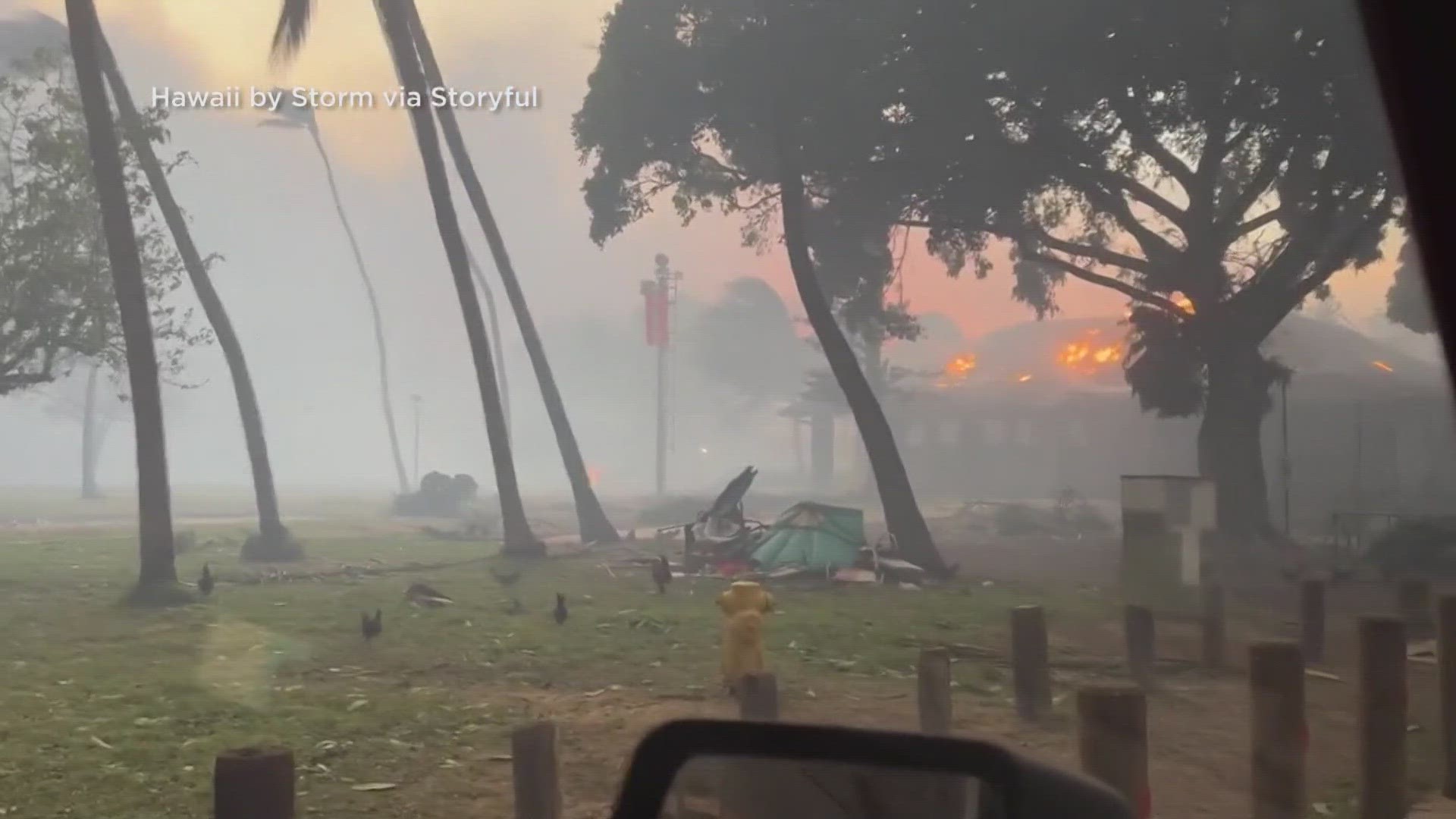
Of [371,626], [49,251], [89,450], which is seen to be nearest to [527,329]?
[49,251]

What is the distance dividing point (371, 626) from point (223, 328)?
908 centimetres

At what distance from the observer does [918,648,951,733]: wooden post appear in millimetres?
4531

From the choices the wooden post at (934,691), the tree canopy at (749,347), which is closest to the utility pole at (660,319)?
the tree canopy at (749,347)

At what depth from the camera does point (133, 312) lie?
37.5ft

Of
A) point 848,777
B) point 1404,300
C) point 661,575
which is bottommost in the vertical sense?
point 661,575

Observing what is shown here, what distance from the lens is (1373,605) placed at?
1028 cm

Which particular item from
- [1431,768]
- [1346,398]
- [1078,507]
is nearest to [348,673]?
[1431,768]

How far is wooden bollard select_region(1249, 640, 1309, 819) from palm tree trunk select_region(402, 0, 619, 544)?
47.7 feet

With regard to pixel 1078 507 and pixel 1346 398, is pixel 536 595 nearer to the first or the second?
pixel 1078 507

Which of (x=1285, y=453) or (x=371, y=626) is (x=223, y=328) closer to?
(x=371, y=626)

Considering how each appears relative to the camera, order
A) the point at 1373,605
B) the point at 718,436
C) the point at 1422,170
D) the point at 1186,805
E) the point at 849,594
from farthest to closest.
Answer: the point at 718,436 → the point at 849,594 → the point at 1373,605 → the point at 1186,805 → the point at 1422,170

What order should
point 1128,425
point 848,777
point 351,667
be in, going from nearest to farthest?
1. point 848,777
2. point 351,667
3. point 1128,425

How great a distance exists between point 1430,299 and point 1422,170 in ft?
2.82

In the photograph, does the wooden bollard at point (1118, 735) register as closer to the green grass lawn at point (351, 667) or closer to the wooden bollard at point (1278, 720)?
the wooden bollard at point (1278, 720)
